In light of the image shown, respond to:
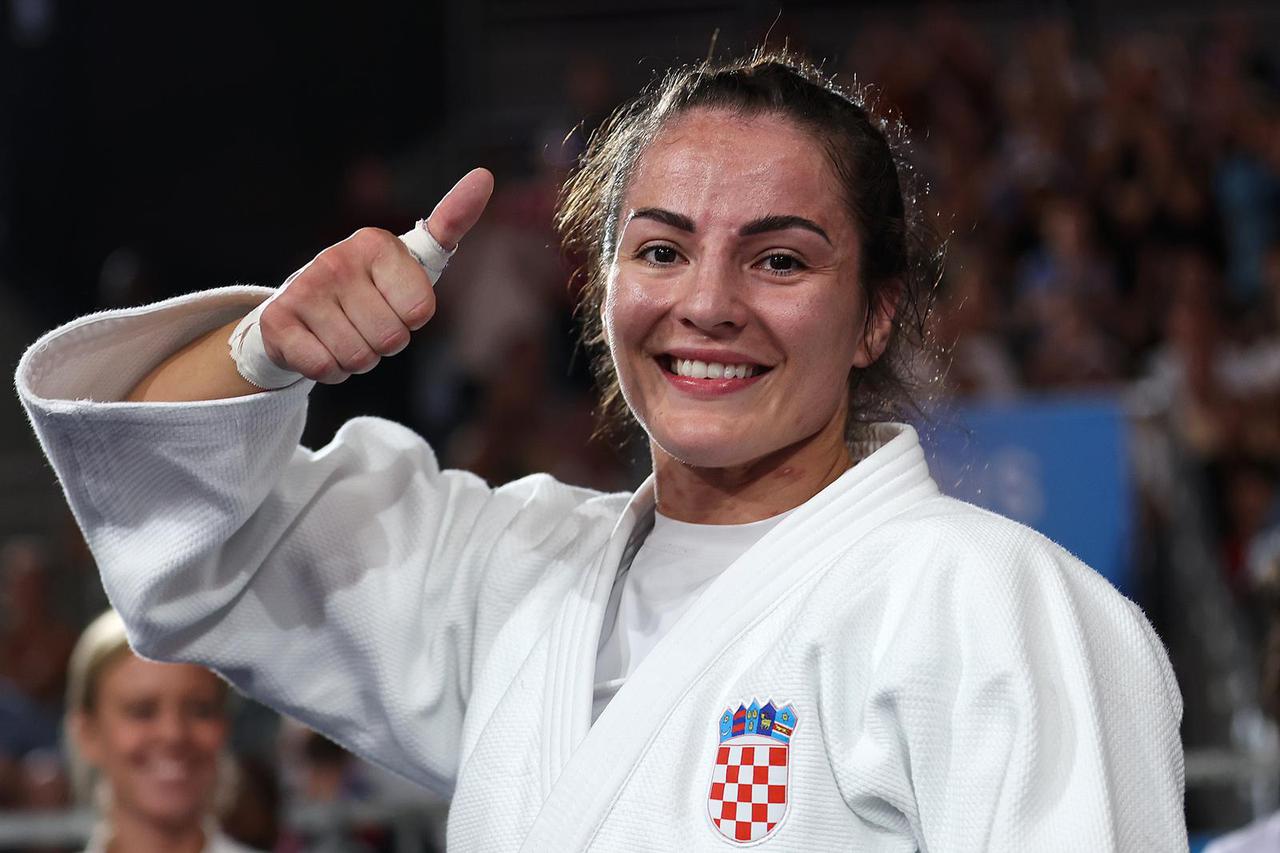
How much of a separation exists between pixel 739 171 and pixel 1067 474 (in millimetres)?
3158

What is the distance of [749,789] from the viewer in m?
1.67

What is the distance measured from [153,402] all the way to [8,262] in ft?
20.4

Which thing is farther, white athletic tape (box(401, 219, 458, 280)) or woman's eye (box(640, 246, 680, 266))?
woman's eye (box(640, 246, 680, 266))

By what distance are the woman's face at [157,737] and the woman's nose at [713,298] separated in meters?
1.58

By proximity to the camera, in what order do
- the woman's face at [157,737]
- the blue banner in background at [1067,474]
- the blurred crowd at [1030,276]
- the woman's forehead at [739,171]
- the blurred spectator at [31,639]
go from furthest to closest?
1. the blurred spectator at [31,639]
2. the blurred crowd at [1030,276]
3. the blue banner in background at [1067,474]
4. the woman's face at [157,737]
5. the woman's forehead at [739,171]

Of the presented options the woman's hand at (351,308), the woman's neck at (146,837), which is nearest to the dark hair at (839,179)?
the woman's hand at (351,308)

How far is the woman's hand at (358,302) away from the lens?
174cm

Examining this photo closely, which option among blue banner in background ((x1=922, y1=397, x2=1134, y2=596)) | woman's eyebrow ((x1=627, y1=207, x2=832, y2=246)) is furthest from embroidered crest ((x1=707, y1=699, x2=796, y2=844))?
blue banner in background ((x1=922, y1=397, x2=1134, y2=596))

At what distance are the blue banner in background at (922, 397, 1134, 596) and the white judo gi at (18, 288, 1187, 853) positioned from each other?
2.80 meters

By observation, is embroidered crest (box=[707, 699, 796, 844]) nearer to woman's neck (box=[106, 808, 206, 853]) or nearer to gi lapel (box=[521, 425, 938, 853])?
gi lapel (box=[521, 425, 938, 853])

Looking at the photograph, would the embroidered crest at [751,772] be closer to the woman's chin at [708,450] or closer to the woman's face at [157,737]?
the woman's chin at [708,450]

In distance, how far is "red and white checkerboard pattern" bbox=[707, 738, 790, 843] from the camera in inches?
64.8

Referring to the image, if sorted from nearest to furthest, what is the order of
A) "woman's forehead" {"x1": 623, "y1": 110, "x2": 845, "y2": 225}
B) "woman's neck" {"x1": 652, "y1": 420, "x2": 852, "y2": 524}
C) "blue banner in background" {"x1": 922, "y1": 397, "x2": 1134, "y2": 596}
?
1. "woman's forehead" {"x1": 623, "y1": 110, "x2": 845, "y2": 225}
2. "woman's neck" {"x1": 652, "y1": 420, "x2": 852, "y2": 524}
3. "blue banner in background" {"x1": 922, "y1": 397, "x2": 1134, "y2": 596}

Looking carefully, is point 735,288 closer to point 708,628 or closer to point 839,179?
point 839,179
